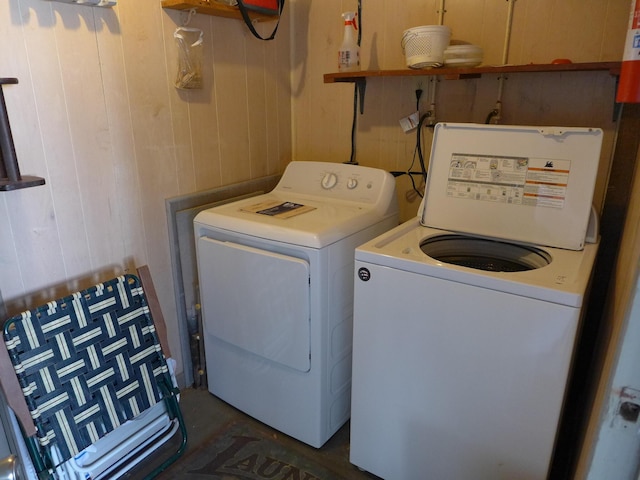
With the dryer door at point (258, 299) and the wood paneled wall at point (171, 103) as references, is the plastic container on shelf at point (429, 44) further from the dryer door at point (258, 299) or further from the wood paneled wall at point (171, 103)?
the dryer door at point (258, 299)

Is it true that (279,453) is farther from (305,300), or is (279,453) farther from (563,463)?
(563,463)

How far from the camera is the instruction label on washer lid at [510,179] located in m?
1.56

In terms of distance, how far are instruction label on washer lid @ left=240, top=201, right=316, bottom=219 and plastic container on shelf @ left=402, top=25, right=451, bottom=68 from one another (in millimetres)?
738

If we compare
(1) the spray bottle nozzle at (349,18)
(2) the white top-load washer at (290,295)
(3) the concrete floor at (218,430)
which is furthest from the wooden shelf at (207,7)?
(3) the concrete floor at (218,430)

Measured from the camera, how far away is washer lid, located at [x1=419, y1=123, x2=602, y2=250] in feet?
4.99

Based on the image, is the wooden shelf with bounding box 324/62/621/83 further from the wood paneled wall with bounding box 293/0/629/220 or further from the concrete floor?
the concrete floor

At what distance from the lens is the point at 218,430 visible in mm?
1979

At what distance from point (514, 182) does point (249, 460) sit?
148 centimetres

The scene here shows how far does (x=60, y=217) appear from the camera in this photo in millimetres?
1608

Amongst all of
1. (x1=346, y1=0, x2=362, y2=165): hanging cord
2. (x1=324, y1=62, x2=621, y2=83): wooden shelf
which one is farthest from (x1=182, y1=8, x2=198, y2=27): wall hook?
(x1=346, y1=0, x2=362, y2=165): hanging cord

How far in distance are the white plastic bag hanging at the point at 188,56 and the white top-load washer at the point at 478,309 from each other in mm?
1026

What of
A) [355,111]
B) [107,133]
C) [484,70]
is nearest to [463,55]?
[484,70]

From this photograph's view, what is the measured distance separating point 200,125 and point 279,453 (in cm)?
144

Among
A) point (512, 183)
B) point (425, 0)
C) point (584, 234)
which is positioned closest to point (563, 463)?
point (584, 234)
